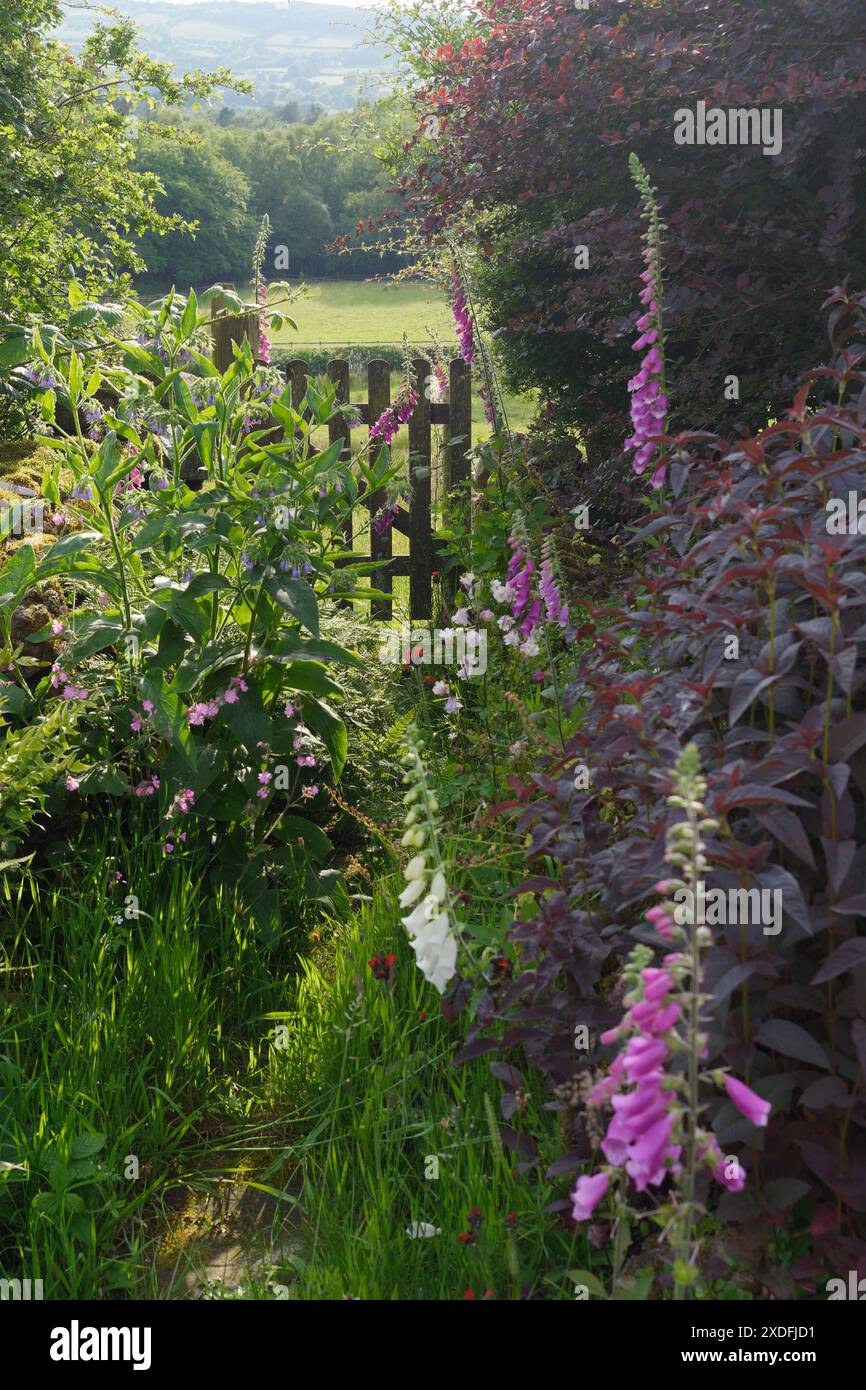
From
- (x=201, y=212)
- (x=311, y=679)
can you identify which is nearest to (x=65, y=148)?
(x=311, y=679)

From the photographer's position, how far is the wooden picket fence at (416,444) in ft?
20.0

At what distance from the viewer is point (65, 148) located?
594cm

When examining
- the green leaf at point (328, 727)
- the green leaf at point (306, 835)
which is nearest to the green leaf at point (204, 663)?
the green leaf at point (328, 727)

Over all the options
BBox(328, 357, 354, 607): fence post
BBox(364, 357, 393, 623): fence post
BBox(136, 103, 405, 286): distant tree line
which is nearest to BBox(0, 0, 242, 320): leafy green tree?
BBox(328, 357, 354, 607): fence post

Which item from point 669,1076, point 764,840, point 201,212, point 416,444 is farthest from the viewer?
point 201,212

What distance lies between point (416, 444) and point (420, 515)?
→ 1.25 ft

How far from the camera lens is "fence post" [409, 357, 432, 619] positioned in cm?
616

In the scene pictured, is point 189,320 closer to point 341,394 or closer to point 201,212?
→ point 341,394

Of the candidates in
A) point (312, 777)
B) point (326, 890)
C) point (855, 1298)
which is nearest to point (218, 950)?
point (326, 890)

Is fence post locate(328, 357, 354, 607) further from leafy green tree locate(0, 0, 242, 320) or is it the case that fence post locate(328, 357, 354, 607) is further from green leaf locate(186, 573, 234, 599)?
green leaf locate(186, 573, 234, 599)

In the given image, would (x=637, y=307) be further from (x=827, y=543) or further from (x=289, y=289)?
(x=827, y=543)

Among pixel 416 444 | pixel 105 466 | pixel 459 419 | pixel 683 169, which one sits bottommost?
pixel 105 466

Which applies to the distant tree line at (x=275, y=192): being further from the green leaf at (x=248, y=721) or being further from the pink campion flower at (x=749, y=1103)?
the pink campion flower at (x=749, y=1103)

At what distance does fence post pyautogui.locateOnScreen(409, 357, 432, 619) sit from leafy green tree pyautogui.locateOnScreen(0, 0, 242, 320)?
1779mm
